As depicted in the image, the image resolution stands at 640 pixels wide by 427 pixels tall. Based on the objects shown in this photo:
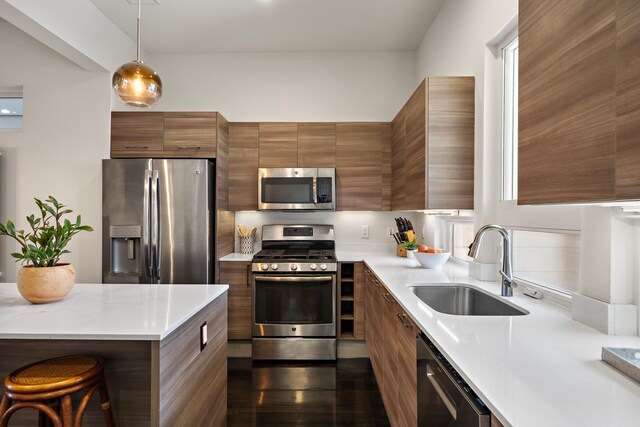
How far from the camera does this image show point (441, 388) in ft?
3.65

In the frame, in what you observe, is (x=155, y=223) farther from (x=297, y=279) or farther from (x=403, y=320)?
(x=403, y=320)

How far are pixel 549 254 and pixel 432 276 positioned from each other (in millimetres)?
694

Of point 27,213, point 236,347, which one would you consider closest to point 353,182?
point 236,347

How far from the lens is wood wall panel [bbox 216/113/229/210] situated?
327 centimetres

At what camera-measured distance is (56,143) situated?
3.24m

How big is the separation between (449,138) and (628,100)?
1.63 m

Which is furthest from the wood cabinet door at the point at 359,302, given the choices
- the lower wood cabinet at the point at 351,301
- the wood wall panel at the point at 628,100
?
the wood wall panel at the point at 628,100

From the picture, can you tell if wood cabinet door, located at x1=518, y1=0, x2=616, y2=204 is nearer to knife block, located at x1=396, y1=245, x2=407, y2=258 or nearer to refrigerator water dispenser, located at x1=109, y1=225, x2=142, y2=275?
knife block, located at x1=396, y1=245, x2=407, y2=258

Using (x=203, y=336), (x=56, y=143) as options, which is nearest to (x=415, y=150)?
(x=203, y=336)

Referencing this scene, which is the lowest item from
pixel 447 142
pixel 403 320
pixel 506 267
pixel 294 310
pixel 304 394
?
pixel 304 394

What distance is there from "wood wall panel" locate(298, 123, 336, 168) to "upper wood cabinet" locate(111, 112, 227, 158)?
32.7 inches

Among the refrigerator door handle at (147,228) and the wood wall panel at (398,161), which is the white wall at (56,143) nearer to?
the refrigerator door handle at (147,228)

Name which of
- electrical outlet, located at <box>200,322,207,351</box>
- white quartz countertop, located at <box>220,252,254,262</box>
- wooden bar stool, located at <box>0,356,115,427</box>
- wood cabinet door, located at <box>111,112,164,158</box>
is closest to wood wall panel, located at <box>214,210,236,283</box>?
white quartz countertop, located at <box>220,252,254,262</box>

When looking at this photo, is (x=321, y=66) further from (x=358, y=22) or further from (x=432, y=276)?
(x=432, y=276)
